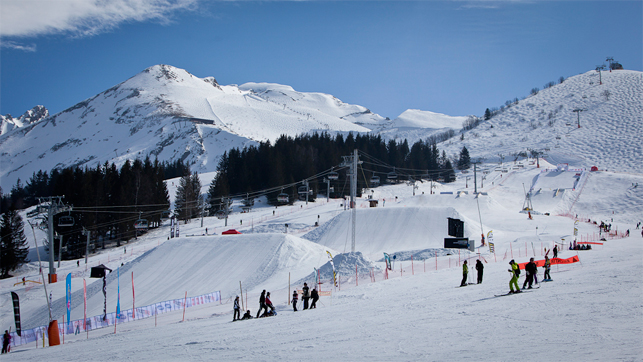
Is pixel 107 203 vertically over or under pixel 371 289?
over

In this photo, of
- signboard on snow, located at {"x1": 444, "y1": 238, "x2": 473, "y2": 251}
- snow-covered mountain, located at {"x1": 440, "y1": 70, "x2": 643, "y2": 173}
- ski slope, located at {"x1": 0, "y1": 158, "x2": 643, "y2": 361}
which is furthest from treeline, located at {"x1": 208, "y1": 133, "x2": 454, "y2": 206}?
signboard on snow, located at {"x1": 444, "y1": 238, "x2": 473, "y2": 251}

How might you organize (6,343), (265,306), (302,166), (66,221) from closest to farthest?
(265,306) → (6,343) → (66,221) → (302,166)

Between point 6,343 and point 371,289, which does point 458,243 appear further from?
point 6,343

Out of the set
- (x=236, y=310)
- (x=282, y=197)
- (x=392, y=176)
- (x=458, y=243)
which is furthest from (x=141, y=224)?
(x=392, y=176)

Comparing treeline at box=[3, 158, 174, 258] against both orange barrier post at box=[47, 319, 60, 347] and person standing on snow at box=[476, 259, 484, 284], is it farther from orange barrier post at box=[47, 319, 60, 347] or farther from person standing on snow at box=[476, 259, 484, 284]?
person standing on snow at box=[476, 259, 484, 284]

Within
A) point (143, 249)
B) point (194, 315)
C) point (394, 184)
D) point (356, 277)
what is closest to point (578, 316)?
point (356, 277)

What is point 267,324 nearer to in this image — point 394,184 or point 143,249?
point 143,249

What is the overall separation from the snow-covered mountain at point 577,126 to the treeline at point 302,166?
32.6 meters

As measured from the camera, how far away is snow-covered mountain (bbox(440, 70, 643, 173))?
110 m

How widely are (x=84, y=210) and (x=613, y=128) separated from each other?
14084 centimetres

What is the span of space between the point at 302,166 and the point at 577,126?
100619 millimetres

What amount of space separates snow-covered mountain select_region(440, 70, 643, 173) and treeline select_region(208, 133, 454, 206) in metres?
32.6

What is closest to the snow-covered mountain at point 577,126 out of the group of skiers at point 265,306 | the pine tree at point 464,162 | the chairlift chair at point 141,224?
the pine tree at point 464,162

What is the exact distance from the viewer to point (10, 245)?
1909 inches
